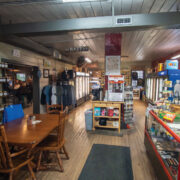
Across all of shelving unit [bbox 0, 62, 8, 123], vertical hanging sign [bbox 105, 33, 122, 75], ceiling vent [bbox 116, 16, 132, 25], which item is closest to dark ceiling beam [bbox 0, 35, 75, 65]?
shelving unit [bbox 0, 62, 8, 123]

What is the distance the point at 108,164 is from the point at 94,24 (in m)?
2.82

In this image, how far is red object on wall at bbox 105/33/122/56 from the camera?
3.88 meters

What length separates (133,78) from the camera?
10664 millimetres

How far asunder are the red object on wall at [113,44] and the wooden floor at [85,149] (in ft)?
8.61

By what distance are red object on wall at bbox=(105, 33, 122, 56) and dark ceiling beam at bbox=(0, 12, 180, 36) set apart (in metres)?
1.41

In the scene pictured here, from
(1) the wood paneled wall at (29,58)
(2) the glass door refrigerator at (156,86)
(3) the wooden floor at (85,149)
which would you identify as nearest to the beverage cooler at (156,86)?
(2) the glass door refrigerator at (156,86)

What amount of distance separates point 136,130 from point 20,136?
11.8 ft

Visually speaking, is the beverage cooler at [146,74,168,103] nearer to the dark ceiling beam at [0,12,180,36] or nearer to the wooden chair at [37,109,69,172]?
the dark ceiling beam at [0,12,180,36]

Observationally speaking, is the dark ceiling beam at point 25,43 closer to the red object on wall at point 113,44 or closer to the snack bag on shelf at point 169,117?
the red object on wall at point 113,44

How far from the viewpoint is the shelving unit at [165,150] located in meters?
1.68

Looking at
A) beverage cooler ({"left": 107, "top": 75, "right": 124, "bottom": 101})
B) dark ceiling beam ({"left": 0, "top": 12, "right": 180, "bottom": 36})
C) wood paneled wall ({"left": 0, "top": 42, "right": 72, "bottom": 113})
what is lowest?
beverage cooler ({"left": 107, "top": 75, "right": 124, "bottom": 101})

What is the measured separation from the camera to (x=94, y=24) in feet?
8.13

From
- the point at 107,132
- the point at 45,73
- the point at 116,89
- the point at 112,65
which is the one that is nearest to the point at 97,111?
the point at 107,132

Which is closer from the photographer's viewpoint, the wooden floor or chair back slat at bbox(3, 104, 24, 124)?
the wooden floor
